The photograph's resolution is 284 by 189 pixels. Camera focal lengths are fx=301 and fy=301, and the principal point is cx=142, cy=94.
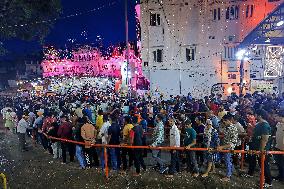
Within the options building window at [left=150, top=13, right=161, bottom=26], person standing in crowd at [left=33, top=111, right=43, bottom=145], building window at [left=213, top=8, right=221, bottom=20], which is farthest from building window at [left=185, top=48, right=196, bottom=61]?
person standing in crowd at [left=33, top=111, right=43, bottom=145]

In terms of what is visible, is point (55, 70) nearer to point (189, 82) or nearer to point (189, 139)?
point (189, 82)

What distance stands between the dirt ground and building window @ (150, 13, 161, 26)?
2586 centimetres

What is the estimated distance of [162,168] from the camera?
10.2m

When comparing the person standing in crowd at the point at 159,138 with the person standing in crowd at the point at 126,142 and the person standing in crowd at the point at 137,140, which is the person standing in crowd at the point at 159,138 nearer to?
the person standing in crowd at the point at 137,140

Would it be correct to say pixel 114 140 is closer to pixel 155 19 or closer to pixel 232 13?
pixel 155 19

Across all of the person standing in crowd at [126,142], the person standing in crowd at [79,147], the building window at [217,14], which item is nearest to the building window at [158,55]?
the building window at [217,14]

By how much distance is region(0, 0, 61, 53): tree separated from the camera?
2478 centimetres

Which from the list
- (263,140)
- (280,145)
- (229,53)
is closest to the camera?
Answer: (263,140)

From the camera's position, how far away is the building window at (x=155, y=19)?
116 feet

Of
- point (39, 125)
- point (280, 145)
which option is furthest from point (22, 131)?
point (280, 145)

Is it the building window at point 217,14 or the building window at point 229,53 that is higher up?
the building window at point 217,14

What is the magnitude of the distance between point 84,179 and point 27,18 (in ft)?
70.9

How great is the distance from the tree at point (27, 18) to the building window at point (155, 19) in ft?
35.8

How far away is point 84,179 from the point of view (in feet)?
33.2
